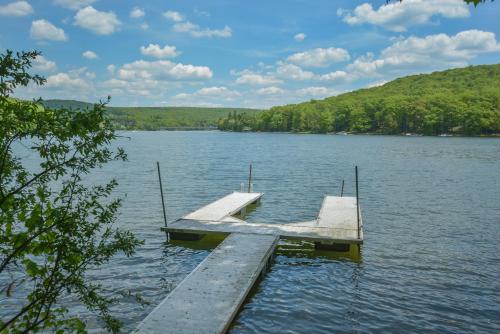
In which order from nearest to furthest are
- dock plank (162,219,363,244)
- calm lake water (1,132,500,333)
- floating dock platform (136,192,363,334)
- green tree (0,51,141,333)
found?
green tree (0,51,141,333) → floating dock platform (136,192,363,334) → calm lake water (1,132,500,333) → dock plank (162,219,363,244)

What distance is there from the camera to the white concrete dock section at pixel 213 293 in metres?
9.80

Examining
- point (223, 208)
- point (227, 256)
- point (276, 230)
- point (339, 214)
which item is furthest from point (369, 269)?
point (223, 208)

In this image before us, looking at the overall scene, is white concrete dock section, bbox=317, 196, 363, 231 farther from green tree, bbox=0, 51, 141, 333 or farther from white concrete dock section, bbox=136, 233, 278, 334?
green tree, bbox=0, 51, 141, 333

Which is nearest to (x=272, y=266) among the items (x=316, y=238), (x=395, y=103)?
(x=316, y=238)

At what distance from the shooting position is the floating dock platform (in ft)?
33.2

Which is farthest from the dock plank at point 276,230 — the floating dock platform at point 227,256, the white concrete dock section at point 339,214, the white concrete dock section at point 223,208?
the white concrete dock section at point 223,208

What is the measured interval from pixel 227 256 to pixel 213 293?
139 inches

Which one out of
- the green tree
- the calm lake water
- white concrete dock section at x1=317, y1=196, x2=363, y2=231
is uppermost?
the green tree

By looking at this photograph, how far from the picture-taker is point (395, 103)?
178 meters

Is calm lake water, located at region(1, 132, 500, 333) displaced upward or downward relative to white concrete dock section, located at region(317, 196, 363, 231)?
downward

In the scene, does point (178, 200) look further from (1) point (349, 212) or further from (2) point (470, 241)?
(2) point (470, 241)

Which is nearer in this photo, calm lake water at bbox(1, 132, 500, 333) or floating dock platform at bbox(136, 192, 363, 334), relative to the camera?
floating dock platform at bbox(136, 192, 363, 334)

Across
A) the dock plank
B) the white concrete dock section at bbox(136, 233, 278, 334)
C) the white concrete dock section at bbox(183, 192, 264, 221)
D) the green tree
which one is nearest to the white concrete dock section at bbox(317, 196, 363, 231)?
the dock plank

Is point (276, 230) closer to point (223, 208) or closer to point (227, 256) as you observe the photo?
point (227, 256)
